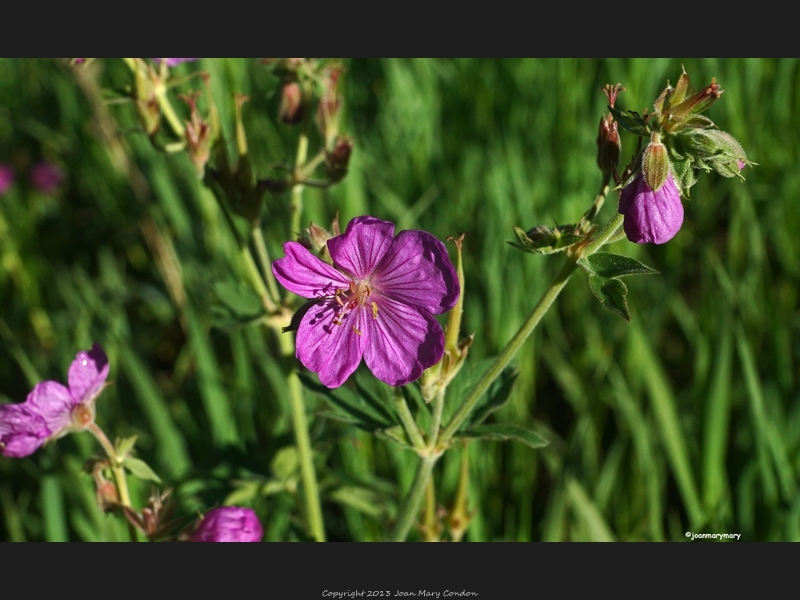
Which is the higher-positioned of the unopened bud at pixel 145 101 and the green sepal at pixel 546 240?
the unopened bud at pixel 145 101

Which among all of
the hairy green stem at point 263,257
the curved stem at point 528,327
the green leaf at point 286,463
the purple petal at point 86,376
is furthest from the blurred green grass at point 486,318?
the curved stem at point 528,327

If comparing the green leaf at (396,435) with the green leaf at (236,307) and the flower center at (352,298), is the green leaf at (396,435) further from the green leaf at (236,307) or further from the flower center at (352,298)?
the green leaf at (236,307)

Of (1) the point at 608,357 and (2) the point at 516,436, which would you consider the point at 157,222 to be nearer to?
(1) the point at 608,357

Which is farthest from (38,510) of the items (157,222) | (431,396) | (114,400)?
(431,396)

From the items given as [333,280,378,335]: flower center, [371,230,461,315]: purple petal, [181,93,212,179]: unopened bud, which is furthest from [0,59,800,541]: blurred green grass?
[371,230,461,315]: purple petal

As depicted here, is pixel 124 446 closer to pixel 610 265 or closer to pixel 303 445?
pixel 303 445
